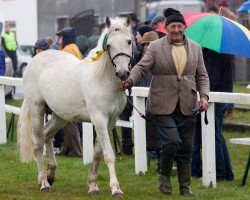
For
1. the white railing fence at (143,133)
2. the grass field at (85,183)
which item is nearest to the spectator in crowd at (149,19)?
the white railing fence at (143,133)

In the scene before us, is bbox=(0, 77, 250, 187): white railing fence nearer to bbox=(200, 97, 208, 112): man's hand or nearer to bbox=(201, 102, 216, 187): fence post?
bbox=(201, 102, 216, 187): fence post

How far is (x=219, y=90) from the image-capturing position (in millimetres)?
12000

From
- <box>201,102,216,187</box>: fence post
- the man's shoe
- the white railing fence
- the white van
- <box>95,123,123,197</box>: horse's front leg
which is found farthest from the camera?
the white van

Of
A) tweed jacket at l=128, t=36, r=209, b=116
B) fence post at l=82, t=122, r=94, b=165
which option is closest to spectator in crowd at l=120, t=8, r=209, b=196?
tweed jacket at l=128, t=36, r=209, b=116

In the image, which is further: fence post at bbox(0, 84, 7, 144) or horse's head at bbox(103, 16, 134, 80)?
fence post at bbox(0, 84, 7, 144)

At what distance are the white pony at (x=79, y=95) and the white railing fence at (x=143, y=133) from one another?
1.11 meters

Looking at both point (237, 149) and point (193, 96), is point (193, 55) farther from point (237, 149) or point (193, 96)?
point (237, 149)

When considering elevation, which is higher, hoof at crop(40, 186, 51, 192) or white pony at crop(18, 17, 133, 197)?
white pony at crop(18, 17, 133, 197)

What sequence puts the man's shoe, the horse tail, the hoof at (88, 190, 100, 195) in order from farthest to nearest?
the horse tail, the hoof at (88, 190, 100, 195), the man's shoe

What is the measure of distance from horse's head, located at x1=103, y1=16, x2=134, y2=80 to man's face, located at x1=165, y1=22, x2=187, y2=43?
1.39ft

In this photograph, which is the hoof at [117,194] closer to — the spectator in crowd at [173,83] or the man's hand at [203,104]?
the spectator in crowd at [173,83]

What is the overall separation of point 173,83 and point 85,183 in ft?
7.35

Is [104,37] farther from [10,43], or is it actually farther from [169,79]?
[10,43]

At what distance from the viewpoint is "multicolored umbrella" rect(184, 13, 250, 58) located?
1119cm
